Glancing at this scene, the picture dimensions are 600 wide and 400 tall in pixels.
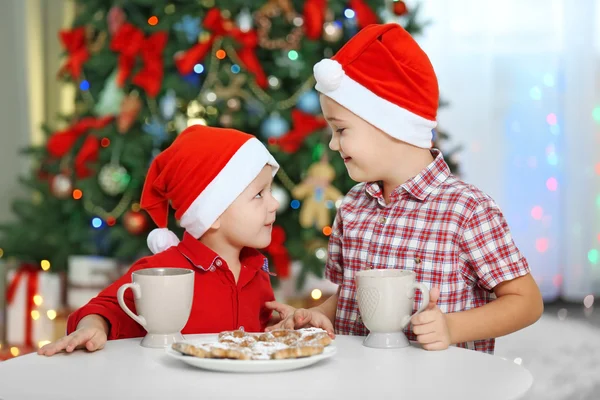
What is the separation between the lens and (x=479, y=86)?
4.27 m

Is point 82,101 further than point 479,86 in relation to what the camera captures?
No

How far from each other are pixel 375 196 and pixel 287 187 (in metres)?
1.65

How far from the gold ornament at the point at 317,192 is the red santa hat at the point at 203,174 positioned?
156 cm

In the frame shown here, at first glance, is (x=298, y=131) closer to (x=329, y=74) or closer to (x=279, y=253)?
(x=279, y=253)

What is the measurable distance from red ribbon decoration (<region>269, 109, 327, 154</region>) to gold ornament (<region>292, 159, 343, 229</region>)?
0.11 metres

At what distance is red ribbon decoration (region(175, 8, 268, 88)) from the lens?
3.10m

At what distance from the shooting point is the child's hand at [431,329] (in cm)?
116

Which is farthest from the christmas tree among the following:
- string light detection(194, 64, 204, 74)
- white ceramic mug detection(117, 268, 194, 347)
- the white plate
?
the white plate

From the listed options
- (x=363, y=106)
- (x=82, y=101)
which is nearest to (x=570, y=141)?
(x=82, y=101)

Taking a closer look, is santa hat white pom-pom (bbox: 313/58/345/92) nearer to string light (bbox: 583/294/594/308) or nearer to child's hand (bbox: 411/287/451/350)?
child's hand (bbox: 411/287/451/350)

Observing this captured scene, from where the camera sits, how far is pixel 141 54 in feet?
10.6

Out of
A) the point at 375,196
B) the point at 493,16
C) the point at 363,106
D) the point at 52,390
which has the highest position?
the point at 493,16

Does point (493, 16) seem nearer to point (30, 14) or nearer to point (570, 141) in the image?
point (570, 141)

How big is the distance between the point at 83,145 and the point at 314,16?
1.08 meters
